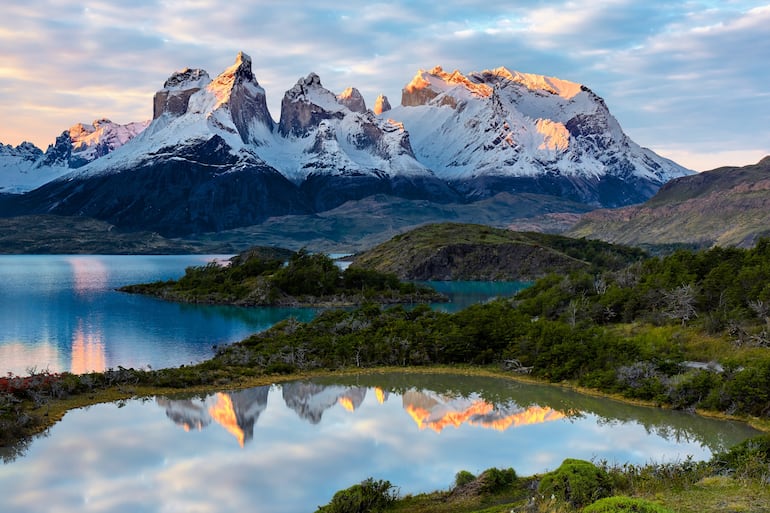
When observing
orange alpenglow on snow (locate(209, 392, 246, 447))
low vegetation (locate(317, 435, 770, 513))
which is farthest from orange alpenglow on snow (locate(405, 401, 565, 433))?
low vegetation (locate(317, 435, 770, 513))

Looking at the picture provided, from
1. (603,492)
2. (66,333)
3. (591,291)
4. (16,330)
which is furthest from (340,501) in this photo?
(16,330)

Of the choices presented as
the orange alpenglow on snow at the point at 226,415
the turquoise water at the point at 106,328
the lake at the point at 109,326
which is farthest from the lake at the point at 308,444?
the turquoise water at the point at 106,328

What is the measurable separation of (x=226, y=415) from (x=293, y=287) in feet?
298

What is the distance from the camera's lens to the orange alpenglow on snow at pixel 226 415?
41169 mm

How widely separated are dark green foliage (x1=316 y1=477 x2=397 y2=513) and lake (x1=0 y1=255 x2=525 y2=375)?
34434 millimetres

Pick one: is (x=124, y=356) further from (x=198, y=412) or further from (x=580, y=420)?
(x=580, y=420)

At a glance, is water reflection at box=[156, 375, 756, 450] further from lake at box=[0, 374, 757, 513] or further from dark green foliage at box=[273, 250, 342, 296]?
dark green foliage at box=[273, 250, 342, 296]

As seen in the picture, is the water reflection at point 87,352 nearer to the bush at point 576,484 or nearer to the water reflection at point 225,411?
the water reflection at point 225,411

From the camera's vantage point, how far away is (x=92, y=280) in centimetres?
18200

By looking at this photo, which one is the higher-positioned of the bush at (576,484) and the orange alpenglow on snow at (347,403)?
the bush at (576,484)

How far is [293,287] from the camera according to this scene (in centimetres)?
13600

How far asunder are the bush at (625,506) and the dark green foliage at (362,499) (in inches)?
411

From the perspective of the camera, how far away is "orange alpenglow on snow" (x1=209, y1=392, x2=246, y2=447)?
4117cm

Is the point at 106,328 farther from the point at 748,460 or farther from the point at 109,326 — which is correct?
the point at 748,460
